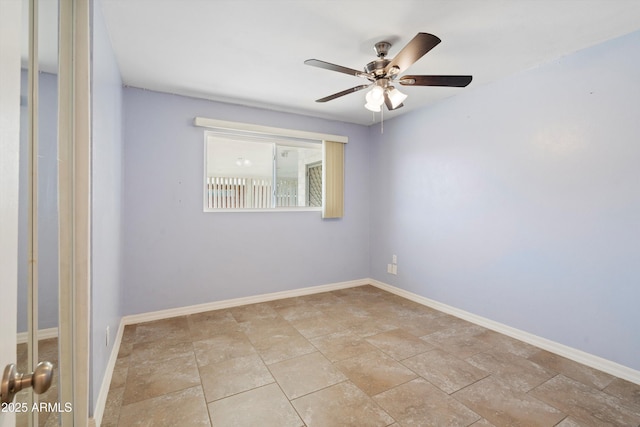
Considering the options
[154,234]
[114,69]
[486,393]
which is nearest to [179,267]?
[154,234]

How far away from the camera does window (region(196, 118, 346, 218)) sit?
3.53 metres

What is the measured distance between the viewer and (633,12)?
5.99 ft

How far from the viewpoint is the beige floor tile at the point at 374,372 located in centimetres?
199

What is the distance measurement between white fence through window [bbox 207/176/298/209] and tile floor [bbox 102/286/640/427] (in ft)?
4.50

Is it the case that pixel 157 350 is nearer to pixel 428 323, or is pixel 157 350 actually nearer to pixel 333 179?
pixel 428 323

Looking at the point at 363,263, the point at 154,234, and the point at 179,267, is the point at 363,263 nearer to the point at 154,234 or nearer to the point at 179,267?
the point at 179,267

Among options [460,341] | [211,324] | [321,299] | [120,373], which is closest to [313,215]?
[321,299]

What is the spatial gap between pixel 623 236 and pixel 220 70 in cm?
346

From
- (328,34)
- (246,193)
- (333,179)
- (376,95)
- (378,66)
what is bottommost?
(246,193)

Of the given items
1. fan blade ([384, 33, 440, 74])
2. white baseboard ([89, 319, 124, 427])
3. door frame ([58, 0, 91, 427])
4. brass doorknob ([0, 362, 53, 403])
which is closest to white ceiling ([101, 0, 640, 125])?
fan blade ([384, 33, 440, 74])

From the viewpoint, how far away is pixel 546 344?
2.49m

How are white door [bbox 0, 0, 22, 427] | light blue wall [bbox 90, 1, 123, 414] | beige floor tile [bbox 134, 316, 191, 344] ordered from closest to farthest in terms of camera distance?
1. white door [bbox 0, 0, 22, 427]
2. light blue wall [bbox 90, 1, 123, 414]
3. beige floor tile [bbox 134, 316, 191, 344]

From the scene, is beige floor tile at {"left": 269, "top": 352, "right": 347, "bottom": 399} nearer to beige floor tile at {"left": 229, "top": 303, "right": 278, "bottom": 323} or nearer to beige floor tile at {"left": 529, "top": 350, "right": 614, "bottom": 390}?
beige floor tile at {"left": 229, "top": 303, "right": 278, "bottom": 323}

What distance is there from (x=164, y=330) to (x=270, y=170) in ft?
7.14
